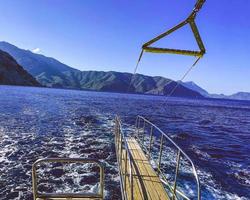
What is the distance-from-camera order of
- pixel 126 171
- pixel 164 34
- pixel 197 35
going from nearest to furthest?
1. pixel 197 35
2. pixel 164 34
3. pixel 126 171

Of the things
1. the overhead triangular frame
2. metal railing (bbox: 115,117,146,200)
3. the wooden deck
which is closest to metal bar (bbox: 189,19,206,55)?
the overhead triangular frame

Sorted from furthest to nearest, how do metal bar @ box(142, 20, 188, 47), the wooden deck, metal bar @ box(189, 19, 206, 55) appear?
the wooden deck, metal bar @ box(142, 20, 188, 47), metal bar @ box(189, 19, 206, 55)

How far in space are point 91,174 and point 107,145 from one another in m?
6.90

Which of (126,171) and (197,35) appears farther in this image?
(126,171)

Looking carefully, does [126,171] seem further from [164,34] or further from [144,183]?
[164,34]

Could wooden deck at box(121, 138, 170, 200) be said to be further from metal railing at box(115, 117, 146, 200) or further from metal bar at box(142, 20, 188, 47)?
metal bar at box(142, 20, 188, 47)

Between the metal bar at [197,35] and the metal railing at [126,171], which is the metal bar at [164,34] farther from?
the metal railing at [126,171]

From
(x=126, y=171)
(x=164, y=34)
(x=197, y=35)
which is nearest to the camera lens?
(x=197, y=35)

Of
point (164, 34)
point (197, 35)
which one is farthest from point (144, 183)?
point (197, 35)

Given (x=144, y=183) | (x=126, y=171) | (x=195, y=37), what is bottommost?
(x=144, y=183)

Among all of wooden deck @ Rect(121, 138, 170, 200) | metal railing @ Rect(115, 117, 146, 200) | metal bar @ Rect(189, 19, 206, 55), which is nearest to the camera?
metal railing @ Rect(115, 117, 146, 200)

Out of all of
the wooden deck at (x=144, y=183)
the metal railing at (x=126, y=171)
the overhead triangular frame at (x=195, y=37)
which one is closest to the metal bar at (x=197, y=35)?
the overhead triangular frame at (x=195, y=37)

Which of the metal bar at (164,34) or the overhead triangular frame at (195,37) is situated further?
the metal bar at (164,34)

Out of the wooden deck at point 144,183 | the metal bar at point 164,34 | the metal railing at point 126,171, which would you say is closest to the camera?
the metal railing at point 126,171
